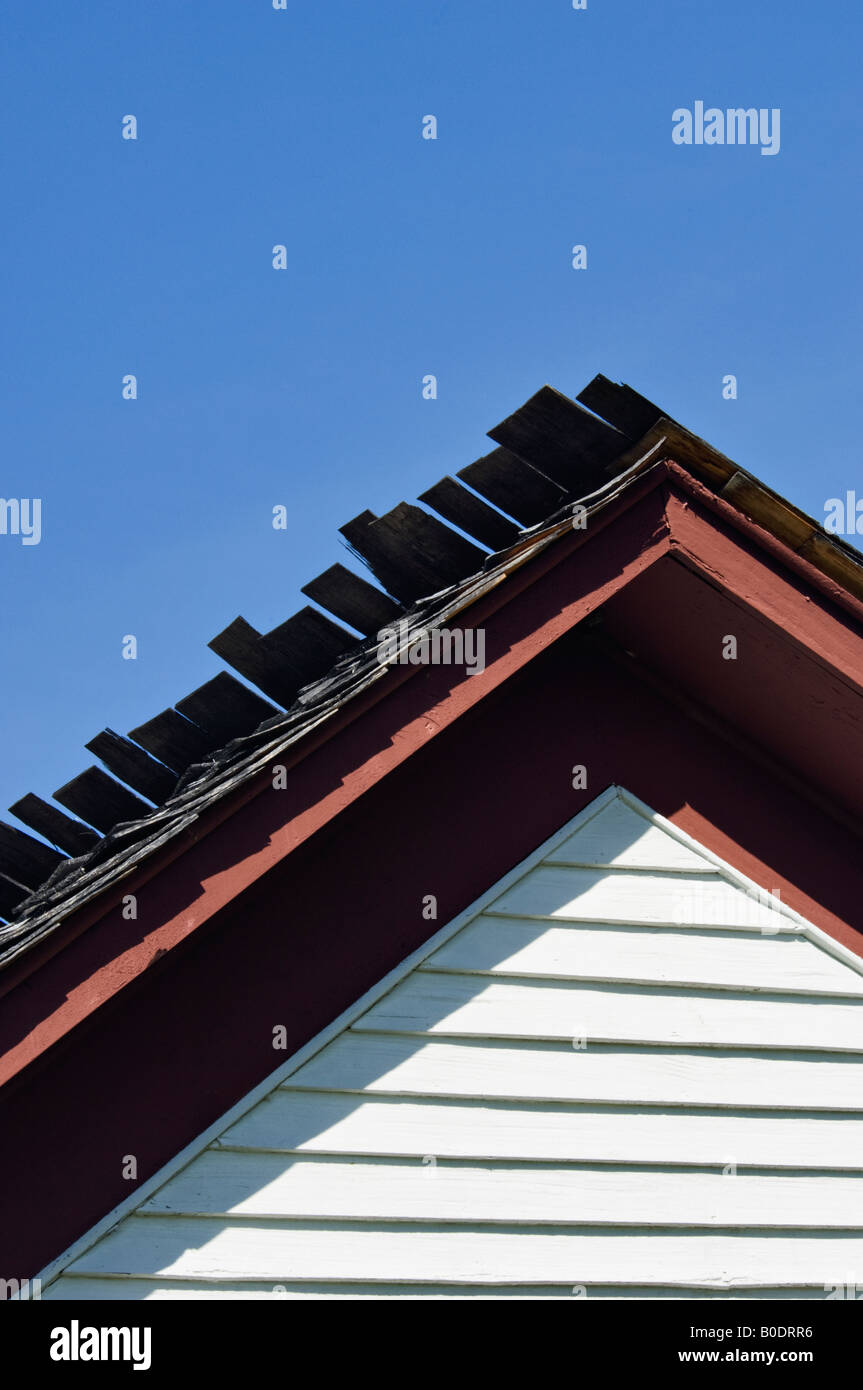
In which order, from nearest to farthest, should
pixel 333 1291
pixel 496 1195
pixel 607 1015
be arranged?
1. pixel 333 1291
2. pixel 496 1195
3. pixel 607 1015

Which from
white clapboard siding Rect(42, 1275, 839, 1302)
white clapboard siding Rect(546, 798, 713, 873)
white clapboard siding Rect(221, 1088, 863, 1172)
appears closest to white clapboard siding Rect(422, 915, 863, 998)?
white clapboard siding Rect(546, 798, 713, 873)

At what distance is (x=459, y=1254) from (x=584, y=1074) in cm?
62

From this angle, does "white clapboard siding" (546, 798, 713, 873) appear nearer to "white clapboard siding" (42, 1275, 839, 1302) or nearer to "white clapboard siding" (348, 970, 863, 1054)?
"white clapboard siding" (348, 970, 863, 1054)

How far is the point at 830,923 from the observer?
4016mm

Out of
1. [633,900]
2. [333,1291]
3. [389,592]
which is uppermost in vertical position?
[389,592]

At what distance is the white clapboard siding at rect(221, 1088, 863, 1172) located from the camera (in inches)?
135

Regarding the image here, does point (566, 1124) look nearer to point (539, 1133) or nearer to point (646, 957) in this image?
point (539, 1133)

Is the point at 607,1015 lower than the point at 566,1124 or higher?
higher

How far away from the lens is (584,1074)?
3.63 metres

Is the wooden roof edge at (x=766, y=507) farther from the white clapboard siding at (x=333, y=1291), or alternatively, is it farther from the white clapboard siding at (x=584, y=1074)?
the white clapboard siding at (x=333, y=1291)

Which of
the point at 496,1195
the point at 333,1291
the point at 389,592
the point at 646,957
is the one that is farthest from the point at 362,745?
the point at 333,1291

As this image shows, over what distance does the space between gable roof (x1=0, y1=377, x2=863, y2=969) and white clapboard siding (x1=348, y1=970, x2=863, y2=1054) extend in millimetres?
888
